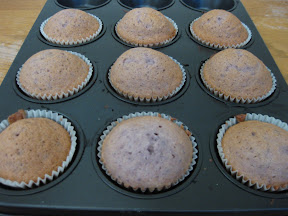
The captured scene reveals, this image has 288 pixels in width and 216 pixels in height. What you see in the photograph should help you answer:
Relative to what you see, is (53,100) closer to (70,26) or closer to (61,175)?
(61,175)

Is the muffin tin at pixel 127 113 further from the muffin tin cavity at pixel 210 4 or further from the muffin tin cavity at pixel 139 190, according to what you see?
the muffin tin cavity at pixel 210 4

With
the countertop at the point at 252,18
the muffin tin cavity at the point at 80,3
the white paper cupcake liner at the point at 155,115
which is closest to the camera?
the white paper cupcake liner at the point at 155,115

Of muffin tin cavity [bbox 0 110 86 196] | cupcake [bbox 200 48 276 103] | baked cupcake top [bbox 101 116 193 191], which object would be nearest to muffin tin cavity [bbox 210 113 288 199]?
baked cupcake top [bbox 101 116 193 191]

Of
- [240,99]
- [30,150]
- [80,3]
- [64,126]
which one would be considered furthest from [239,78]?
[80,3]

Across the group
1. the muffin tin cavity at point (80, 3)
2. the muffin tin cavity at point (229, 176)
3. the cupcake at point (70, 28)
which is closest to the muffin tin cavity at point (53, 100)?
the cupcake at point (70, 28)

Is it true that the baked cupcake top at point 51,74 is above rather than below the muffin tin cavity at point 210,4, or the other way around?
below

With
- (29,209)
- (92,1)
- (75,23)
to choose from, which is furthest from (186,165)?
(92,1)

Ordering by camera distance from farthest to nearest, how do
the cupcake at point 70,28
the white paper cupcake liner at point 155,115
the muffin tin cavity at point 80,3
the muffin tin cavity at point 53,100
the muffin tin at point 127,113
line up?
the muffin tin cavity at point 80,3
the cupcake at point 70,28
the muffin tin cavity at point 53,100
the white paper cupcake liner at point 155,115
the muffin tin at point 127,113
